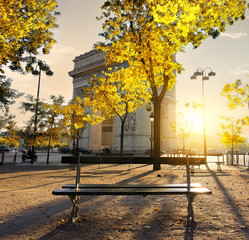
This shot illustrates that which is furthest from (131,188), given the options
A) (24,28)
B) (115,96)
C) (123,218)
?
(115,96)

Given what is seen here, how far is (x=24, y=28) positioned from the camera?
8547mm

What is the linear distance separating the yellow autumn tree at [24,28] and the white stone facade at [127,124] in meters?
21.6

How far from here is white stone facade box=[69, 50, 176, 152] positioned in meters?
31.6

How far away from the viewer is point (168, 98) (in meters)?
35.6

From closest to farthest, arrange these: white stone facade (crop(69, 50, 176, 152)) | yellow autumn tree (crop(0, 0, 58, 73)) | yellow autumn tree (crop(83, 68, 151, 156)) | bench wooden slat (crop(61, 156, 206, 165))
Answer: bench wooden slat (crop(61, 156, 206, 165)), yellow autumn tree (crop(0, 0, 58, 73)), yellow autumn tree (crop(83, 68, 151, 156)), white stone facade (crop(69, 50, 176, 152))

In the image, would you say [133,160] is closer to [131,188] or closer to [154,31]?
[131,188]

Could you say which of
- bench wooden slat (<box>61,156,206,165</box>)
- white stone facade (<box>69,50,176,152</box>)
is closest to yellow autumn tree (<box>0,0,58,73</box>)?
bench wooden slat (<box>61,156,206,165</box>)

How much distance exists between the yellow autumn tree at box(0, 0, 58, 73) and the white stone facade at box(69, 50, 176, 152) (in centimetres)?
2158

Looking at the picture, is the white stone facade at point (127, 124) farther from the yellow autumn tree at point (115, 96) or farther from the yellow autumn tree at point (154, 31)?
the yellow autumn tree at point (154, 31)

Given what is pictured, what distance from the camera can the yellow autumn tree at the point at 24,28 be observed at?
7902 millimetres

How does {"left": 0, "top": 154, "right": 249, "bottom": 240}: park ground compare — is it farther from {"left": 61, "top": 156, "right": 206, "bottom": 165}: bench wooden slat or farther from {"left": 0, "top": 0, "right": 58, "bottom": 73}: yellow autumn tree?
{"left": 0, "top": 0, "right": 58, "bottom": 73}: yellow autumn tree

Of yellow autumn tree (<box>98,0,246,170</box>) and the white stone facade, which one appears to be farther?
the white stone facade

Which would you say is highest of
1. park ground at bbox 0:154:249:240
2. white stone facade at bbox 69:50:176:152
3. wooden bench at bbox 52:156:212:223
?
white stone facade at bbox 69:50:176:152

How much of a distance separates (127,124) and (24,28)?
24592 mm
